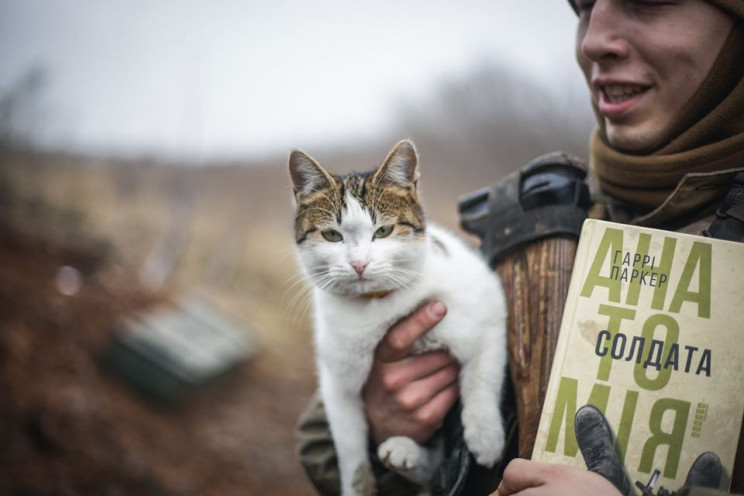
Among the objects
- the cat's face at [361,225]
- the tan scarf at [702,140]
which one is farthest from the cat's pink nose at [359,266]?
the tan scarf at [702,140]

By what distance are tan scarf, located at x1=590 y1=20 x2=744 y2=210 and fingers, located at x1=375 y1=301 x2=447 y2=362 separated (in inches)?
28.1

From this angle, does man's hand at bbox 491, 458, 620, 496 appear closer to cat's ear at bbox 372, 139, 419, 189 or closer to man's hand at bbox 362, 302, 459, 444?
man's hand at bbox 362, 302, 459, 444

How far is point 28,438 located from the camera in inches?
179

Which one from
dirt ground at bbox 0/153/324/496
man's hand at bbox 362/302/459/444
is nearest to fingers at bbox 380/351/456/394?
man's hand at bbox 362/302/459/444

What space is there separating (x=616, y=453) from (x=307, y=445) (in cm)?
120

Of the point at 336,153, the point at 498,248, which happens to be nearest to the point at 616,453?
the point at 498,248

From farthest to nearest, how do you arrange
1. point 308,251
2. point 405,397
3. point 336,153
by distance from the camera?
1. point 336,153
2. point 308,251
3. point 405,397

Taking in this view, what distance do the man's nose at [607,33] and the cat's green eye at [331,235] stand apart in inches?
38.0

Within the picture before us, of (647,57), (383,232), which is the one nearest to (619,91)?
(647,57)

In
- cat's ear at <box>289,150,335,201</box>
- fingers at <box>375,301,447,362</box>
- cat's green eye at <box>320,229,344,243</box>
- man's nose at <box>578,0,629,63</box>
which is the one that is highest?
man's nose at <box>578,0,629,63</box>

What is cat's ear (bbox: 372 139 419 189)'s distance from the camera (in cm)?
176

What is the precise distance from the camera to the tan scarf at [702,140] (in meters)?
1.42

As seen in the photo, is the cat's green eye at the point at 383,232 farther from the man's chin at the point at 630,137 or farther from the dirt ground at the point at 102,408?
the dirt ground at the point at 102,408

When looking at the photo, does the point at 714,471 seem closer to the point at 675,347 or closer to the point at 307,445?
the point at 675,347
